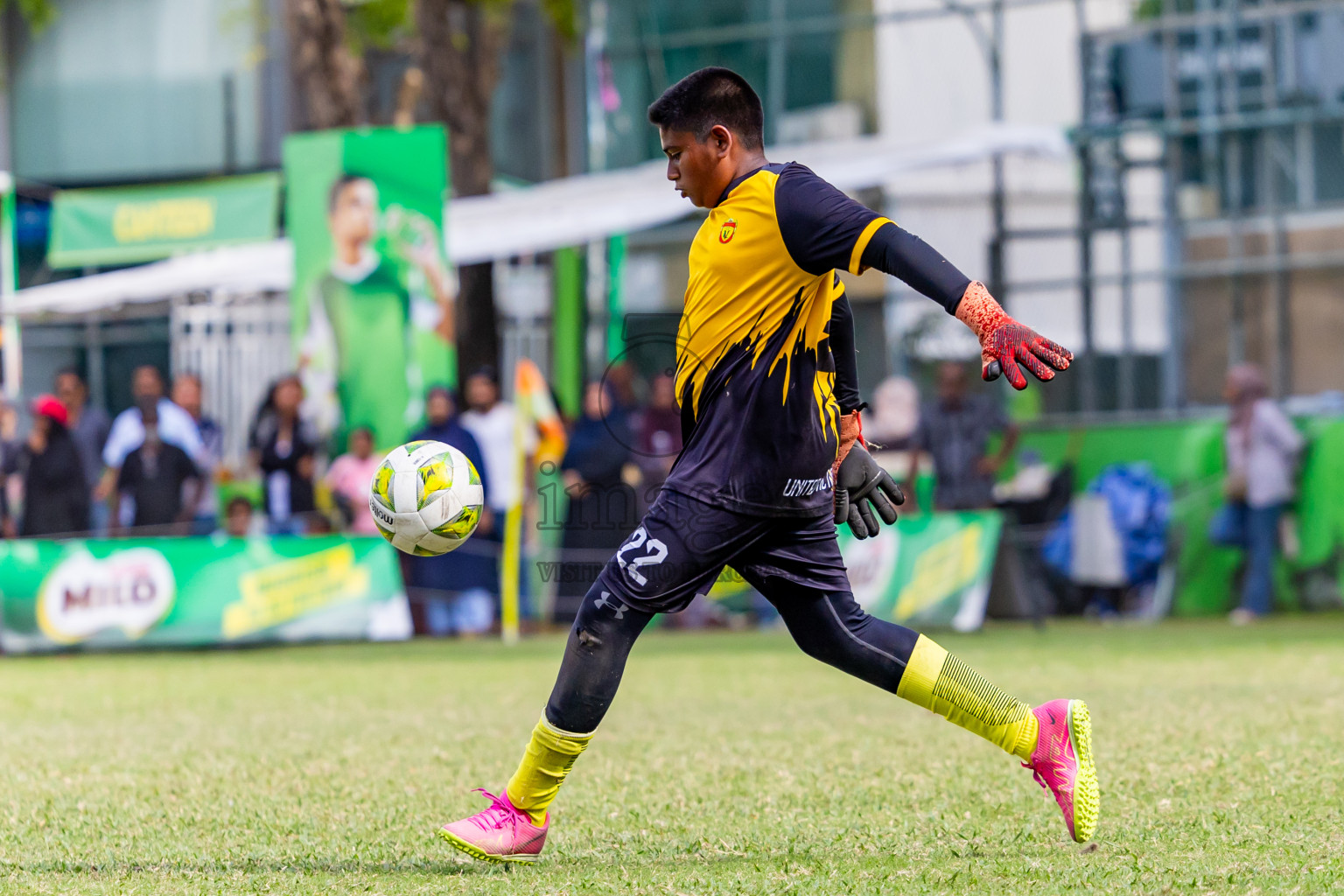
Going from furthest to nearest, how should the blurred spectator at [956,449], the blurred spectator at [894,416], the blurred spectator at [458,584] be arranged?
the blurred spectator at [894,416]
the blurred spectator at [956,449]
the blurred spectator at [458,584]

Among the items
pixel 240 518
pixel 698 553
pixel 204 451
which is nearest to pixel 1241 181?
pixel 240 518

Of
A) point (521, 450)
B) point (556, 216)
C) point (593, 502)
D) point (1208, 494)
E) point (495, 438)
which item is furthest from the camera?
point (1208, 494)

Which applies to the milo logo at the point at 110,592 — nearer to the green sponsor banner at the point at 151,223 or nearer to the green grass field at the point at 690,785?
the green grass field at the point at 690,785

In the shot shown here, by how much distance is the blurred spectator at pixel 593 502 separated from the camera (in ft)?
49.2

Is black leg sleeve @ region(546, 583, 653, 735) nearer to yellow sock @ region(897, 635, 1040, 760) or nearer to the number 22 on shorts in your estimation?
the number 22 on shorts

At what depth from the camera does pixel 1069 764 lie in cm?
504

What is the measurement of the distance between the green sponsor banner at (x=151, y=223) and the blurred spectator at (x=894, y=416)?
6963 millimetres

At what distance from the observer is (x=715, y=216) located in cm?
501

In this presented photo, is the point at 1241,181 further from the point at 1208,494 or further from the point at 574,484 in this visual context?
the point at 574,484

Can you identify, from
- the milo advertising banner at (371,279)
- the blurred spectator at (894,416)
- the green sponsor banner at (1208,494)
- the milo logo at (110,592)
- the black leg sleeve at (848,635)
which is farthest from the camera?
the green sponsor banner at (1208,494)

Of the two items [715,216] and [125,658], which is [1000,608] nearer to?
[125,658]

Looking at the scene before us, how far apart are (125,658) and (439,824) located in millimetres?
9108

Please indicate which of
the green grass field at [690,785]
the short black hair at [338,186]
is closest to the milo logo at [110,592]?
the green grass field at [690,785]

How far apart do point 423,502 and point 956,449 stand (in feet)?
35.0
